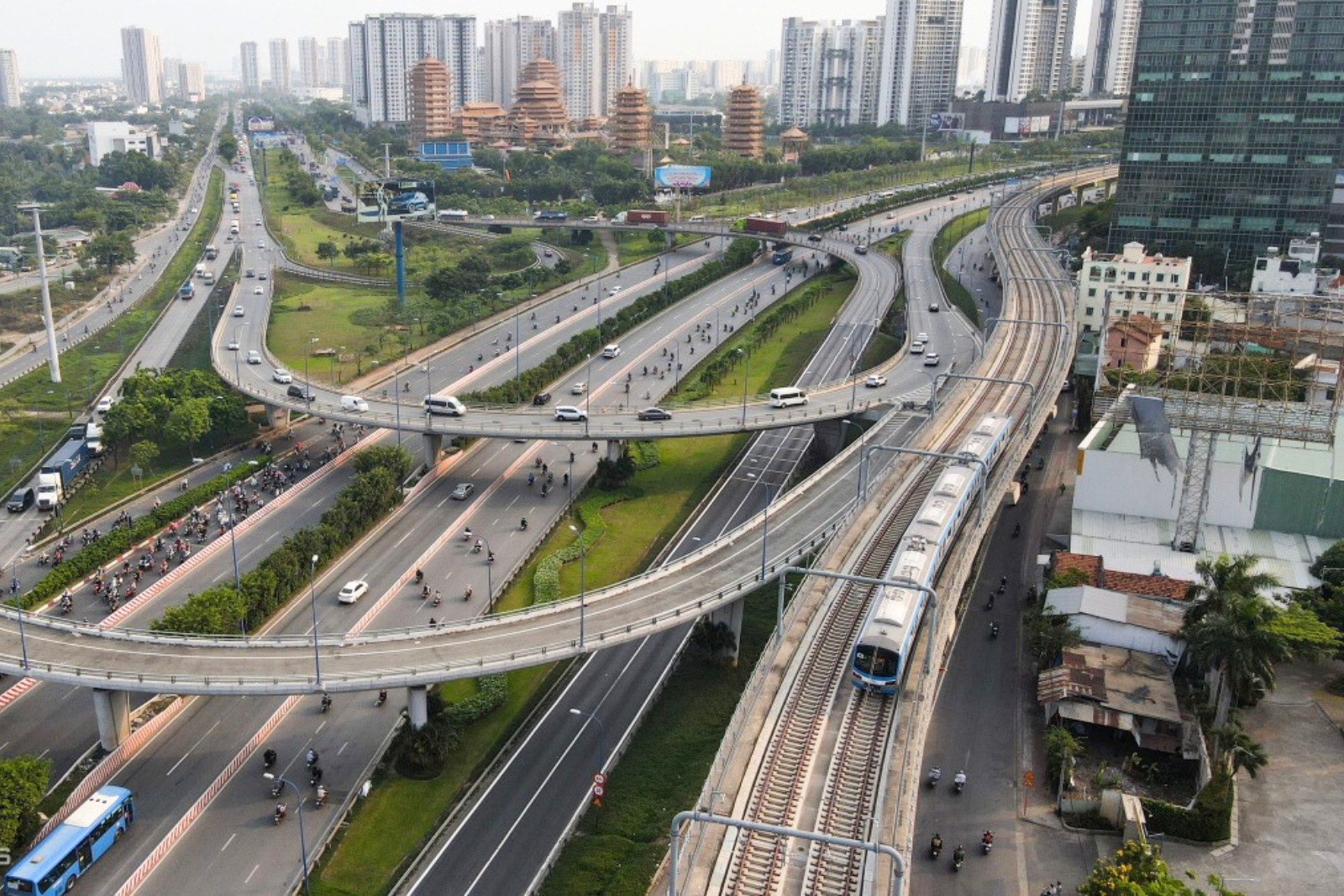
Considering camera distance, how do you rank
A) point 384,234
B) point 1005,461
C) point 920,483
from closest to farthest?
point 920,483
point 1005,461
point 384,234

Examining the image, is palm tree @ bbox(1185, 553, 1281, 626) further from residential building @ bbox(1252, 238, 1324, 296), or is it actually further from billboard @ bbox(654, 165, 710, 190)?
billboard @ bbox(654, 165, 710, 190)

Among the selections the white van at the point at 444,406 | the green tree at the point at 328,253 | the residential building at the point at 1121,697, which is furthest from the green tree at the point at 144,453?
the green tree at the point at 328,253

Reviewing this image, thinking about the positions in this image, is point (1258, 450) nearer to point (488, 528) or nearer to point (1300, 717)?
point (1300, 717)

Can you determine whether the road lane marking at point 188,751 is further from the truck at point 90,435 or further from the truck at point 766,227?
the truck at point 766,227

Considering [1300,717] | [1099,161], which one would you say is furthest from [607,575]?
[1099,161]

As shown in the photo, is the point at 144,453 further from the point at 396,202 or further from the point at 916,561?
the point at 916,561

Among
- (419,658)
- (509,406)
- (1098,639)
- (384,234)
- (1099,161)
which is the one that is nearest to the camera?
(419,658)

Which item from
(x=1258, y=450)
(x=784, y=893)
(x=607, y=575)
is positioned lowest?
(x=607, y=575)
